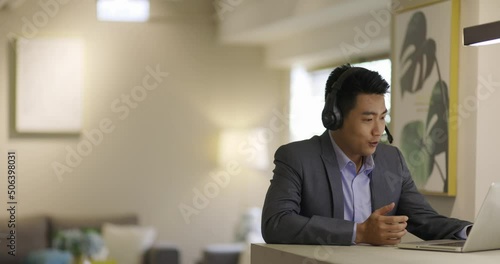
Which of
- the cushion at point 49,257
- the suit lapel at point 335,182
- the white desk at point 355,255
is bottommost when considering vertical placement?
the cushion at point 49,257

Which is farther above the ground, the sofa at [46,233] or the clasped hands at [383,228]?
the clasped hands at [383,228]

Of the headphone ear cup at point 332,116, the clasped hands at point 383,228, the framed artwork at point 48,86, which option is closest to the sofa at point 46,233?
the framed artwork at point 48,86

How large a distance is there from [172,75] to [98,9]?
3.21 ft

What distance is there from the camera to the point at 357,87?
7.88 ft

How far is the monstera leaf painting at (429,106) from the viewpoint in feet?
11.5

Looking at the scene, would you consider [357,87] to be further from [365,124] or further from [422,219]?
[422,219]

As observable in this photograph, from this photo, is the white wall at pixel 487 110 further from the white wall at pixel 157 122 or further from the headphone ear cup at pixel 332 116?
the white wall at pixel 157 122

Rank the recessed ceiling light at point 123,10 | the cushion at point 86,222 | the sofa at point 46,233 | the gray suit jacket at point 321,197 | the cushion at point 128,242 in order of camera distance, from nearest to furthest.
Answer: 1. the gray suit jacket at point 321,197
2. the sofa at point 46,233
3. the cushion at point 128,242
4. the cushion at point 86,222
5. the recessed ceiling light at point 123,10

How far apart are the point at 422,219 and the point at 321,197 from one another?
331 mm

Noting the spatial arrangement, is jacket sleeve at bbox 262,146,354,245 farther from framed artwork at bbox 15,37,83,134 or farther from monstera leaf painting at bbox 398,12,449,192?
framed artwork at bbox 15,37,83,134

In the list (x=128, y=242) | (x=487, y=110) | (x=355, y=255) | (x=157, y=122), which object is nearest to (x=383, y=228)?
(x=355, y=255)

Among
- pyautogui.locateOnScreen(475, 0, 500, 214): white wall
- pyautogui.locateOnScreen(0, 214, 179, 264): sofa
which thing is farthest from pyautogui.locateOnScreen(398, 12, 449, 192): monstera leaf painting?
pyautogui.locateOnScreen(0, 214, 179, 264): sofa

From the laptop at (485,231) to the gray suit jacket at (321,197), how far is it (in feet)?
0.84

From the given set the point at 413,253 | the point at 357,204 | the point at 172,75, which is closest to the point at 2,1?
the point at 172,75
